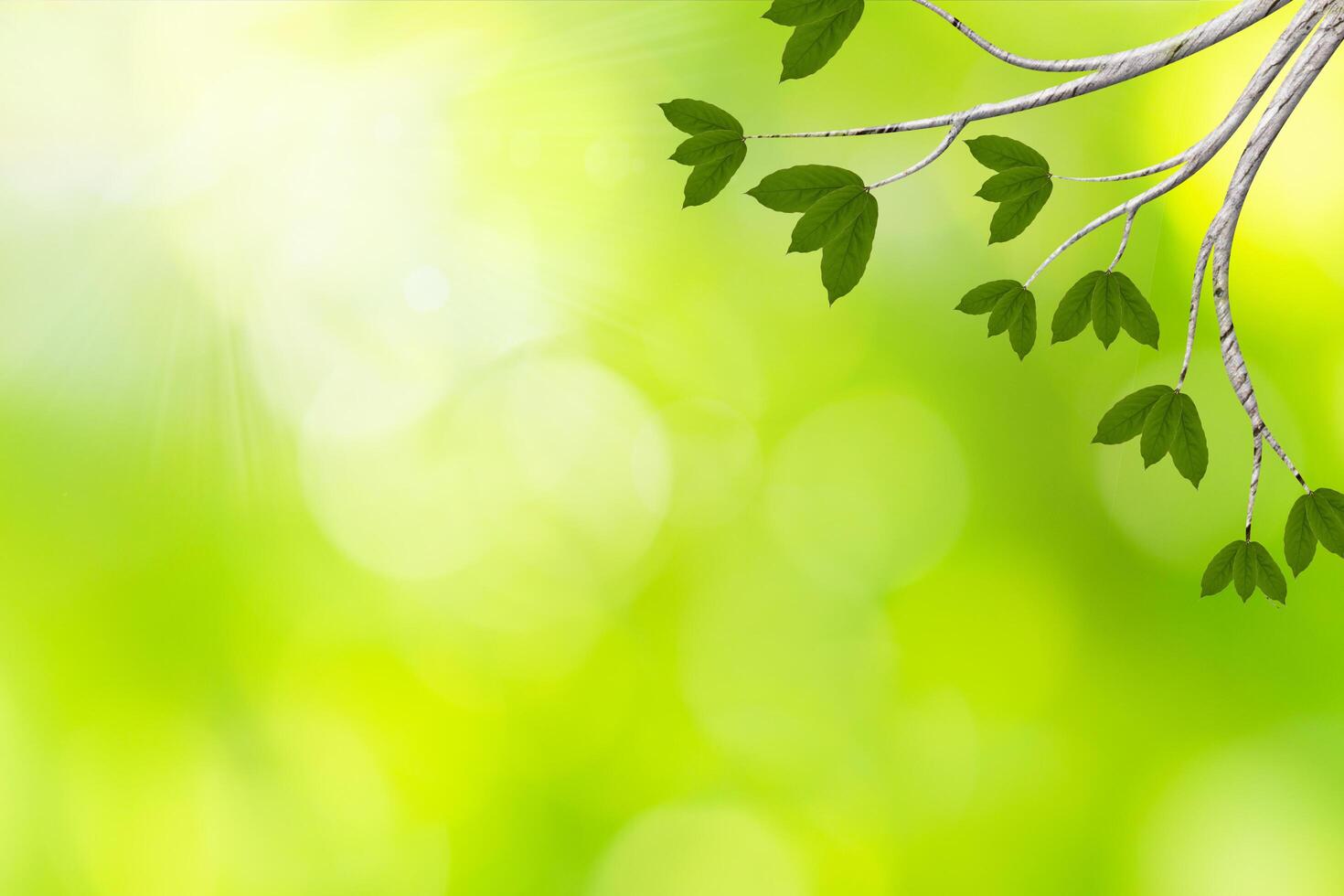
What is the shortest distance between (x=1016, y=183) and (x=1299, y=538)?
1.31 feet

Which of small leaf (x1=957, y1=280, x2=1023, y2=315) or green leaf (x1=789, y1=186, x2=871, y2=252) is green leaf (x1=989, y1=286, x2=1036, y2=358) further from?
green leaf (x1=789, y1=186, x2=871, y2=252)

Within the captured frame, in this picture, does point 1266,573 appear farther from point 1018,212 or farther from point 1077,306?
point 1018,212

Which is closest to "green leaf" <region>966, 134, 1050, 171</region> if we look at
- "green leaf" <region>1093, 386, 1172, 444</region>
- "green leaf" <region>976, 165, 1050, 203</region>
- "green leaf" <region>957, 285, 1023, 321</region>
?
"green leaf" <region>976, 165, 1050, 203</region>

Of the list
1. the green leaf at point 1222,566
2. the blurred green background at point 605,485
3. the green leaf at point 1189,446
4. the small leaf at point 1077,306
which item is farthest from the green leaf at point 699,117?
the blurred green background at point 605,485

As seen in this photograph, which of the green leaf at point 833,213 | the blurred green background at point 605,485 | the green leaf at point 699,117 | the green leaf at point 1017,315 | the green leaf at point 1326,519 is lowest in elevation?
→ the blurred green background at point 605,485

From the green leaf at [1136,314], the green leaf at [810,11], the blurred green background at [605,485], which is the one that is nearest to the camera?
the green leaf at [810,11]

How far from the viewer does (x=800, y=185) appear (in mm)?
590

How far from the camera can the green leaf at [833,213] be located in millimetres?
584

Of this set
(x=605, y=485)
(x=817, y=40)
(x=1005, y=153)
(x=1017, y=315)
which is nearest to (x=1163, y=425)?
(x=1017, y=315)

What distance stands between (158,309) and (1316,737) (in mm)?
1955

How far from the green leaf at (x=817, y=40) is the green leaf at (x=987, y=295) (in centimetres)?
23

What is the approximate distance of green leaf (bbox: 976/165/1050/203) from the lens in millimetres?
609

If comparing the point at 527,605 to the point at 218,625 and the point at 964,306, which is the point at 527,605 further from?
the point at 964,306

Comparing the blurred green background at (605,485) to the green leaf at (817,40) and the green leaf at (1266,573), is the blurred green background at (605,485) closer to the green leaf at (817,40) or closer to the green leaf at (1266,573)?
the green leaf at (1266,573)
